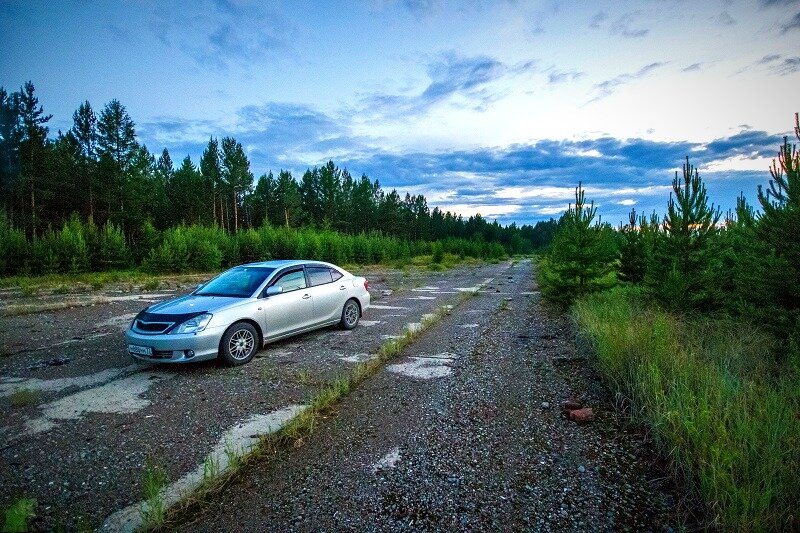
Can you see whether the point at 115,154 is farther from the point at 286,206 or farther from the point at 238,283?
the point at 238,283

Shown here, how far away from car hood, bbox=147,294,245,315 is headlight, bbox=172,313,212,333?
110 millimetres

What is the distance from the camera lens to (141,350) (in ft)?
19.8

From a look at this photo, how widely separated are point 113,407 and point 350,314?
516 cm

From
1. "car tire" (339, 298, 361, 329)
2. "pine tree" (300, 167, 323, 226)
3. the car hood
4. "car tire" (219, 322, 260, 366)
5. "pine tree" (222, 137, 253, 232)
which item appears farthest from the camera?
"pine tree" (300, 167, 323, 226)

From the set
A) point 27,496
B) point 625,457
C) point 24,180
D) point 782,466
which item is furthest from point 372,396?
point 24,180

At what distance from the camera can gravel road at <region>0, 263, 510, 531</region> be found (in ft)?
10.8

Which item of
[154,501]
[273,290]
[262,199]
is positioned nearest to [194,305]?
[273,290]

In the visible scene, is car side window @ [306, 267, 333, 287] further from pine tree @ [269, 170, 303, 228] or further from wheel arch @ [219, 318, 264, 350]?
pine tree @ [269, 170, 303, 228]

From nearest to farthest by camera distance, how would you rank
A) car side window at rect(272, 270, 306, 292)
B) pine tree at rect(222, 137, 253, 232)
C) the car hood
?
the car hood, car side window at rect(272, 270, 306, 292), pine tree at rect(222, 137, 253, 232)

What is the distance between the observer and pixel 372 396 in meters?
5.29

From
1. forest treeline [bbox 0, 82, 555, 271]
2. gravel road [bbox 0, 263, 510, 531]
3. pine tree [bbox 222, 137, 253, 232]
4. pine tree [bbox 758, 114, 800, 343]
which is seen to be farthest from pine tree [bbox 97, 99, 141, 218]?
pine tree [bbox 758, 114, 800, 343]

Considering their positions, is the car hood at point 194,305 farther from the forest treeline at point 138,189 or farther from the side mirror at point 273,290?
the forest treeline at point 138,189

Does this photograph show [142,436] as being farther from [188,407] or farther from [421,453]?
[421,453]

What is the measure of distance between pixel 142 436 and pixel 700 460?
519 cm
